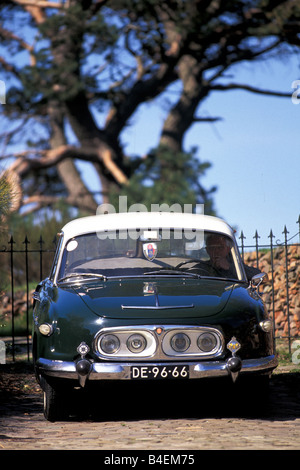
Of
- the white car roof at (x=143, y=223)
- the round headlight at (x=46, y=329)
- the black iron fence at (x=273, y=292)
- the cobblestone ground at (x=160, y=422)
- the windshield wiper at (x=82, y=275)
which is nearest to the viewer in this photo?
the cobblestone ground at (x=160, y=422)

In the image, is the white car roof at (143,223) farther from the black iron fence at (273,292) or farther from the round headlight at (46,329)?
the black iron fence at (273,292)

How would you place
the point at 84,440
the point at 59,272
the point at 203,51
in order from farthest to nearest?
the point at 203,51 → the point at 59,272 → the point at 84,440

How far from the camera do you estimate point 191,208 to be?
68.9 ft

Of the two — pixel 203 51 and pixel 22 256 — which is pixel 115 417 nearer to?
pixel 22 256

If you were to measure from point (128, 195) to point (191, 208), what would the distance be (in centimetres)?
188

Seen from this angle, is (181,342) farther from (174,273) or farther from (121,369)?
(174,273)

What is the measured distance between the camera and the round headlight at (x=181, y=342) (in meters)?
5.58

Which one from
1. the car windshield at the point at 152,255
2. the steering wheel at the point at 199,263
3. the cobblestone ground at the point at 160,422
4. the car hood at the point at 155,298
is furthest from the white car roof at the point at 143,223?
the cobblestone ground at the point at 160,422

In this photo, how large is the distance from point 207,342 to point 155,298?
0.50 m

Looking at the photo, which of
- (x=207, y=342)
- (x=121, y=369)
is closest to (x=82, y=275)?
(x=121, y=369)

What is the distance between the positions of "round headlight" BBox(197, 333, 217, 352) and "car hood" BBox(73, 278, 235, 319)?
0.15m

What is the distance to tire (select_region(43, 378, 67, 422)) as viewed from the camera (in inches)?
233

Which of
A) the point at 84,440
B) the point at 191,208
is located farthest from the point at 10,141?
the point at 84,440
